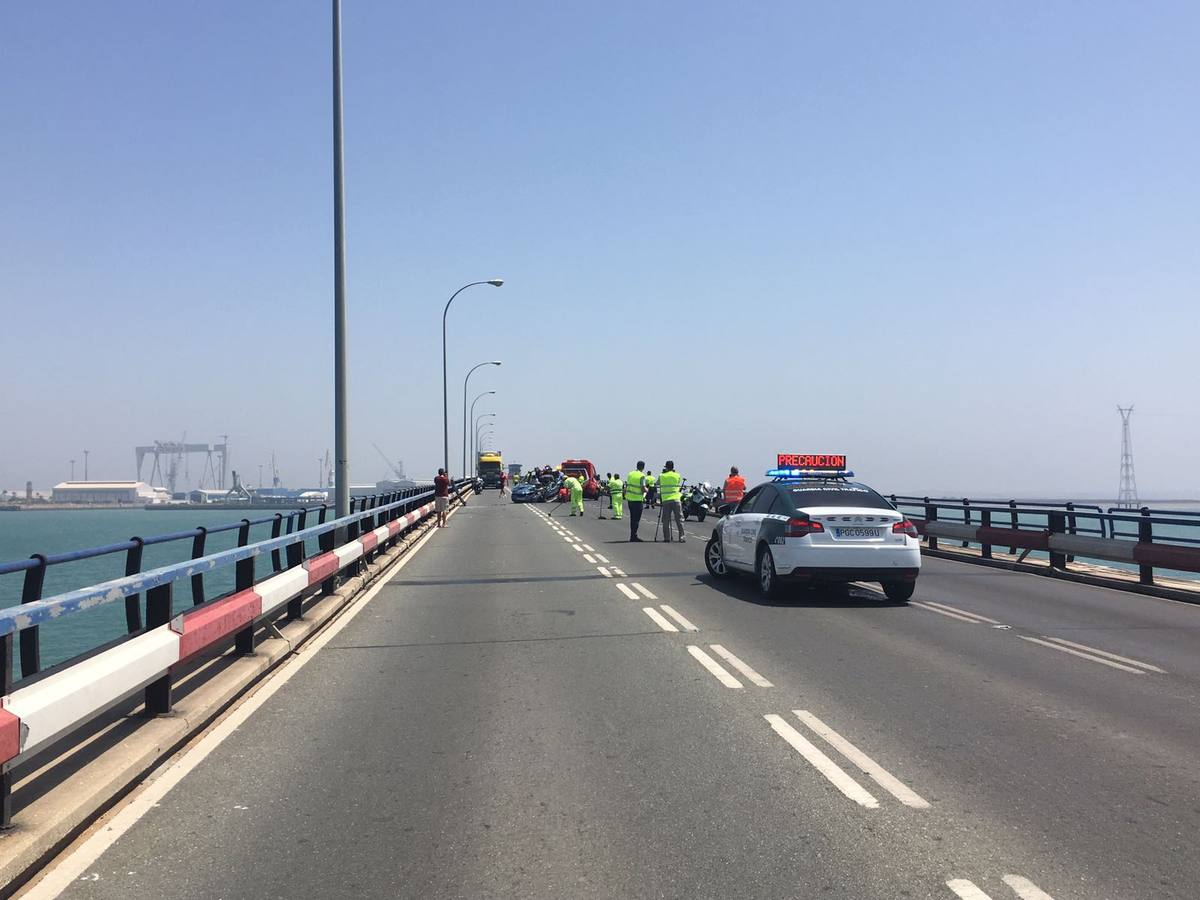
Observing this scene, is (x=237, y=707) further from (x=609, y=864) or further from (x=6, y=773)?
(x=609, y=864)

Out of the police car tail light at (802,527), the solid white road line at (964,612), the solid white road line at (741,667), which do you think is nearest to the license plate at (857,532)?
the police car tail light at (802,527)

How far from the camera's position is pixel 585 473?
68562 millimetres

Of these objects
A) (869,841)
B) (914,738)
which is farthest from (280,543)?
(869,841)

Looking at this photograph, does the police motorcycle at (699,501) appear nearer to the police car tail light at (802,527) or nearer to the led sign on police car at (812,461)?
the led sign on police car at (812,461)

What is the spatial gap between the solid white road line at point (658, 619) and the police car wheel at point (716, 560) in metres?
3.40

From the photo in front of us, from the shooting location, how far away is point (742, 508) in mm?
15445

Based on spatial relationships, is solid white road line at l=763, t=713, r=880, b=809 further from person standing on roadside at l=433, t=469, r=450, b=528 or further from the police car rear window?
person standing on roadside at l=433, t=469, r=450, b=528

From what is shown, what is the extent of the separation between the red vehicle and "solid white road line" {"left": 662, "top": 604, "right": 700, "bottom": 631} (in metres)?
45.3

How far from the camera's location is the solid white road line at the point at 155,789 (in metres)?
4.25

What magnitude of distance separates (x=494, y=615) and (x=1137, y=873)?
888 centimetres

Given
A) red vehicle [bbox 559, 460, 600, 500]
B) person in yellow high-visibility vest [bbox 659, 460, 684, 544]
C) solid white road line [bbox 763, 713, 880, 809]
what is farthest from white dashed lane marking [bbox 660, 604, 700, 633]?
red vehicle [bbox 559, 460, 600, 500]

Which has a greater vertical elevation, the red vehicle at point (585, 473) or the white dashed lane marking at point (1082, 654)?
the red vehicle at point (585, 473)

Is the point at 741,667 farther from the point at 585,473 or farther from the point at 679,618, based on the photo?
the point at 585,473

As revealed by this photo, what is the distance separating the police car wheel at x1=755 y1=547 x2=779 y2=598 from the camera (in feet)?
44.3
